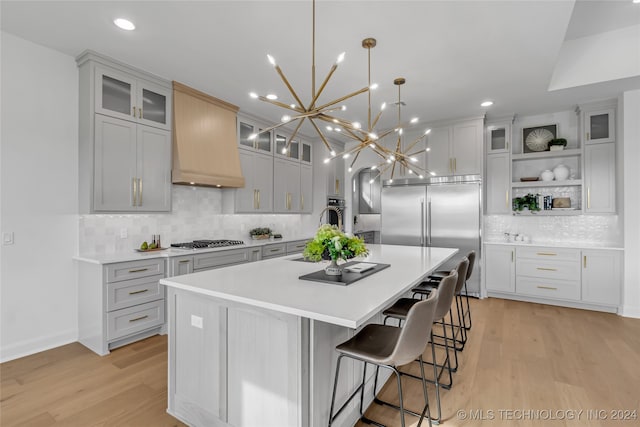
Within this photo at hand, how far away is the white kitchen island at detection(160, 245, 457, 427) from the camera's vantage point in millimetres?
1466

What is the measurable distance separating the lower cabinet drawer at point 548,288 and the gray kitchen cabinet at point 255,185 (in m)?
4.00

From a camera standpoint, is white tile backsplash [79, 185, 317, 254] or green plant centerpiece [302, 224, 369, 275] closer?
green plant centerpiece [302, 224, 369, 275]

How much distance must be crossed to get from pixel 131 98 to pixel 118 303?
209cm

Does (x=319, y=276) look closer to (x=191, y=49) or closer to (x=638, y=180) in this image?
(x=191, y=49)

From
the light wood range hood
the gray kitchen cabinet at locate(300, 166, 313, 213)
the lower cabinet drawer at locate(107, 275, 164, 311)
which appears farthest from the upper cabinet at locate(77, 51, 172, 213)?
the gray kitchen cabinet at locate(300, 166, 313, 213)

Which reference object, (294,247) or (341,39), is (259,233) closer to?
(294,247)

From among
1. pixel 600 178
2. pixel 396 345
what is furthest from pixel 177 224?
pixel 600 178

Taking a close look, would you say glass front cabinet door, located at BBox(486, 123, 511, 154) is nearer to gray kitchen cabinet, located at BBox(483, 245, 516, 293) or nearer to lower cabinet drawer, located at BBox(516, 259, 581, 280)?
gray kitchen cabinet, located at BBox(483, 245, 516, 293)

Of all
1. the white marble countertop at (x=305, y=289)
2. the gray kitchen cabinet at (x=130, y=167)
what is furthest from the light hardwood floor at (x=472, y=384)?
the gray kitchen cabinet at (x=130, y=167)

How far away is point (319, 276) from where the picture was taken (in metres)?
2.07

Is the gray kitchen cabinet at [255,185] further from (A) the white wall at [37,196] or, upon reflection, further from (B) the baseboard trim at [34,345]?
(B) the baseboard trim at [34,345]

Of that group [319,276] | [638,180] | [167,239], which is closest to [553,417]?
[319,276]

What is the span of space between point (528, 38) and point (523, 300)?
3676 mm

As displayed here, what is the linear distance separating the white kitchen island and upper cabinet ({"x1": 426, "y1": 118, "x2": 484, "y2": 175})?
3459 mm
